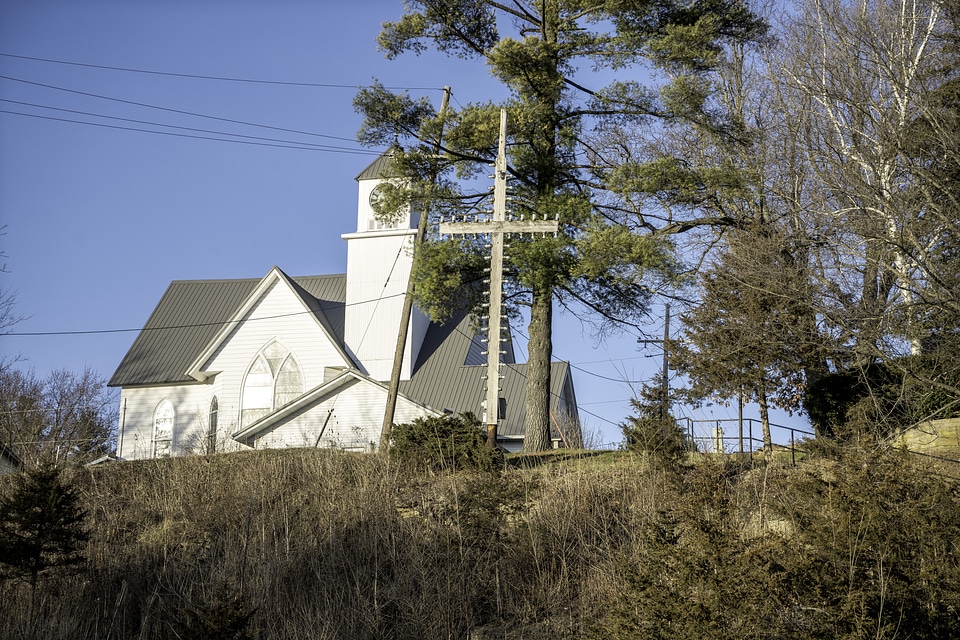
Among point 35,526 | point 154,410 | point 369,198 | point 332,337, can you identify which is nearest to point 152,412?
point 154,410

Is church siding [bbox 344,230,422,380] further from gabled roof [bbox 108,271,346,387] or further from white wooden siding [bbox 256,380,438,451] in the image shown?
white wooden siding [bbox 256,380,438,451]

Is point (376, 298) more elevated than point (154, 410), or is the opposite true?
point (376, 298)

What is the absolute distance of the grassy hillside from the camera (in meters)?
8.12

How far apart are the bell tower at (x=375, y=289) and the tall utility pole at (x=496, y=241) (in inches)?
770

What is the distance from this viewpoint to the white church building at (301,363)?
109 ft

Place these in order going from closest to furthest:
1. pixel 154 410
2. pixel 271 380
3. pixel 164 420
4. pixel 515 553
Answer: pixel 515 553, pixel 271 380, pixel 164 420, pixel 154 410

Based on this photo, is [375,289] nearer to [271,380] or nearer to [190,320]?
[271,380]

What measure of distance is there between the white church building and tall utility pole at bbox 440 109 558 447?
1436cm

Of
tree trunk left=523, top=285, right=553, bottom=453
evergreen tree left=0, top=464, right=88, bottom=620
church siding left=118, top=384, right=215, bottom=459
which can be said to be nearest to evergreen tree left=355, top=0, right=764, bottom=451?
tree trunk left=523, top=285, right=553, bottom=453

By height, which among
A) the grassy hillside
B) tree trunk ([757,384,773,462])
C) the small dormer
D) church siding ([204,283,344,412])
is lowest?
the grassy hillside

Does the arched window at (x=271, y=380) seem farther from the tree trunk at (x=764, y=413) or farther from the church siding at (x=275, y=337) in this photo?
the tree trunk at (x=764, y=413)

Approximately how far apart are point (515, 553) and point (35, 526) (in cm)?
627

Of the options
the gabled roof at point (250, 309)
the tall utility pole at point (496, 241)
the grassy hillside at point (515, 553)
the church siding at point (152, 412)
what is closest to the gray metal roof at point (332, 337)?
the gabled roof at point (250, 309)

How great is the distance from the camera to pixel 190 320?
40.7 m
